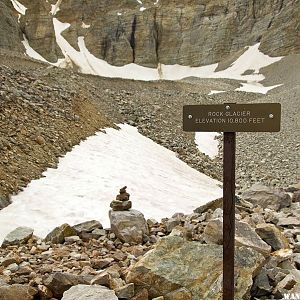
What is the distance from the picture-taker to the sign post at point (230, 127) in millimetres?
4727

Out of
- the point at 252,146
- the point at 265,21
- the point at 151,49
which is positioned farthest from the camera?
the point at 151,49

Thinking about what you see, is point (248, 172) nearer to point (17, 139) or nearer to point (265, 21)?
point (17, 139)

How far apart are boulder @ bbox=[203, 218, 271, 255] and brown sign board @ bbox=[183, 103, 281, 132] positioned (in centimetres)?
219

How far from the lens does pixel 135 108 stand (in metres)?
23.6

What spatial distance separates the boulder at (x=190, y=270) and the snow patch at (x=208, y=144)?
50.9 ft

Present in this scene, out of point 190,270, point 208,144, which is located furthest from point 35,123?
point 208,144

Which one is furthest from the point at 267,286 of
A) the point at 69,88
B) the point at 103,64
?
the point at 103,64

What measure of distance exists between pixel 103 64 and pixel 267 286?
94.9m

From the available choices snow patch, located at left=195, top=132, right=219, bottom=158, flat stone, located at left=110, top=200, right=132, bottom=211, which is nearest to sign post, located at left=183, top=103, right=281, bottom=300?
flat stone, located at left=110, top=200, right=132, bottom=211

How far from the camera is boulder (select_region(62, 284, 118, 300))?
4.82m

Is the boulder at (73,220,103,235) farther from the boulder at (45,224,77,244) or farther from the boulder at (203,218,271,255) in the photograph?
the boulder at (203,218,271,255)

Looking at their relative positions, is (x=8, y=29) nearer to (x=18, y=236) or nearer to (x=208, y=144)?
(x=208, y=144)

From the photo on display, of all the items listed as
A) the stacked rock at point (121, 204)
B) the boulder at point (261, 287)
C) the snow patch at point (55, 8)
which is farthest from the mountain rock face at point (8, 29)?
the boulder at point (261, 287)

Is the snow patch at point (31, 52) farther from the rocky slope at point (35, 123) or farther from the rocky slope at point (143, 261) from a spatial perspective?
the rocky slope at point (143, 261)
